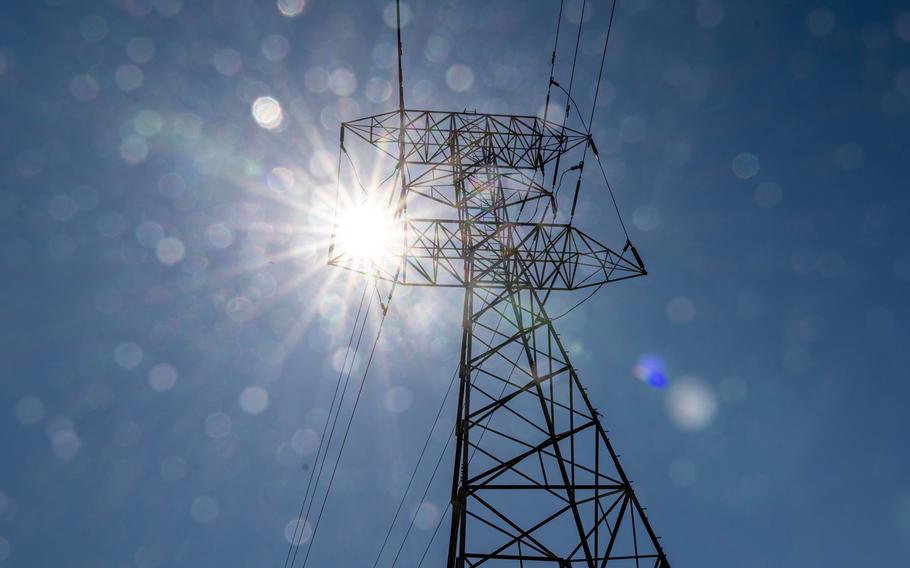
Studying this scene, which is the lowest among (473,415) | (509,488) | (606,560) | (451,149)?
(606,560)

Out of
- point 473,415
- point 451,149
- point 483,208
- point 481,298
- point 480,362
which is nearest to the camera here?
point 473,415

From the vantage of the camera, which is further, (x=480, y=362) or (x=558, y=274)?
(x=558, y=274)

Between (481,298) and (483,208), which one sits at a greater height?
(483,208)

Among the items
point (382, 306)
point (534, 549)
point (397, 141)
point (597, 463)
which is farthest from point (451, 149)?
point (534, 549)

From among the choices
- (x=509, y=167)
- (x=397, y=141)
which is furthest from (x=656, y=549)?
(x=397, y=141)

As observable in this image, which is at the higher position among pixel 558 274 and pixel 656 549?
pixel 558 274

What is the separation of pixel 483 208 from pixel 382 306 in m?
3.50

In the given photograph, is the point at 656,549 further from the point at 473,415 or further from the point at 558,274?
the point at 558,274

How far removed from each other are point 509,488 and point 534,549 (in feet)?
3.41

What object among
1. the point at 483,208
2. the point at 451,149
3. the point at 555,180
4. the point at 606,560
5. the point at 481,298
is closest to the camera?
the point at 606,560

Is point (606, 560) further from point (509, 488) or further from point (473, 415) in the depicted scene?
point (473, 415)

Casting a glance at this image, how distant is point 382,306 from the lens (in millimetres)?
14195

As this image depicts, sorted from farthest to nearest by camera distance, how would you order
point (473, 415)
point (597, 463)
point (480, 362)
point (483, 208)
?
point (483, 208), point (480, 362), point (473, 415), point (597, 463)

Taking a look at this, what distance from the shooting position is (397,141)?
1479 cm
